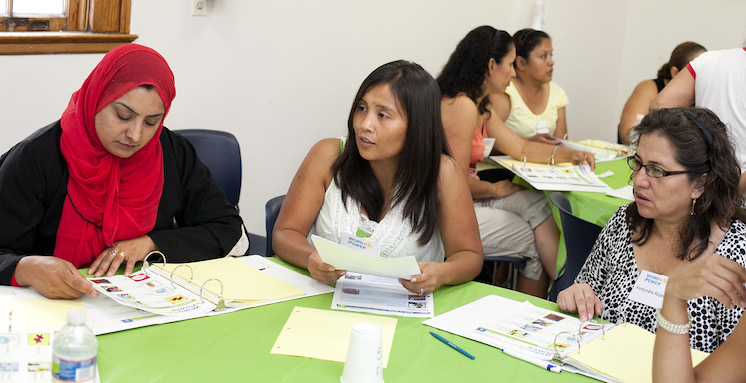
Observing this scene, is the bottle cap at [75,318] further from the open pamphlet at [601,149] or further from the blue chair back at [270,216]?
the open pamphlet at [601,149]

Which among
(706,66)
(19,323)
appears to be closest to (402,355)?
(19,323)

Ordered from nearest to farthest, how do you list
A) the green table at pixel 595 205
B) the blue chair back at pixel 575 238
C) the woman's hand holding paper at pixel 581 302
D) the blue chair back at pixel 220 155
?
the woman's hand holding paper at pixel 581 302 < the blue chair back at pixel 575 238 < the blue chair back at pixel 220 155 < the green table at pixel 595 205

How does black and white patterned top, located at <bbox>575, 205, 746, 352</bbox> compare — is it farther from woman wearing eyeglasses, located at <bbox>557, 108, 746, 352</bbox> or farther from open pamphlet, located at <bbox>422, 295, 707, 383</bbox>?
open pamphlet, located at <bbox>422, 295, 707, 383</bbox>

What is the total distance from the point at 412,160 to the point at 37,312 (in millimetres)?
1212

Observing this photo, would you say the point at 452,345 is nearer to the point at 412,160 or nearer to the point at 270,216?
the point at 412,160

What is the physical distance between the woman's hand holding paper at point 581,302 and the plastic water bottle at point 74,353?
1249 millimetres

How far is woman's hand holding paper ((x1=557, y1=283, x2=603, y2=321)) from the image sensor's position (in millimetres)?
1990

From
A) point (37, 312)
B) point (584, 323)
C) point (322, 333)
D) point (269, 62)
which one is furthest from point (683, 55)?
point (37, 312)

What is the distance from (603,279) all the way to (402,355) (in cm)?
86

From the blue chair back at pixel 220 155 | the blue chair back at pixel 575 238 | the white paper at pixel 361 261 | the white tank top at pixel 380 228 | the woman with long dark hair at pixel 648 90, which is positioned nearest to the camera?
the white paper at pixel 361 261

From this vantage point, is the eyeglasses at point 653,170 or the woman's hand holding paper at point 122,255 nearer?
the woman's hand holding paper at point 122,255

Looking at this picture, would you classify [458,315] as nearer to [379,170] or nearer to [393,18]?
[379,170]

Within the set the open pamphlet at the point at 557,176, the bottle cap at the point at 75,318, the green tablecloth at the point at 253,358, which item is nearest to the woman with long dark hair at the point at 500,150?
the open pamphlet at the point at 557,176

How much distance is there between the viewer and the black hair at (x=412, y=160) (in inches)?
95.0
